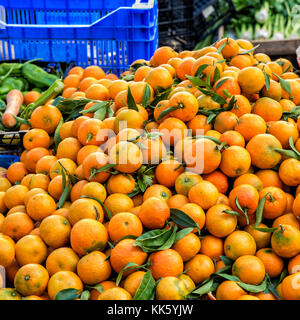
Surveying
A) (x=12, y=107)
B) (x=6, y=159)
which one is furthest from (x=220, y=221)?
(x=12, y=107)

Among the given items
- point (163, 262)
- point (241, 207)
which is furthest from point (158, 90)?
point (163, 262)

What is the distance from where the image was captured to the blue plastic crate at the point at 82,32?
3.05 metres

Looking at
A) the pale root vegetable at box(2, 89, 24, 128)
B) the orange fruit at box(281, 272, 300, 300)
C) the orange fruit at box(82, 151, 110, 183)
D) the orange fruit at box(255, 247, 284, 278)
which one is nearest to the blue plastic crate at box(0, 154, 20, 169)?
the pale root vegetable at box(2, 89, 24, 128)

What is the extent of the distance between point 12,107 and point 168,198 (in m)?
1.74

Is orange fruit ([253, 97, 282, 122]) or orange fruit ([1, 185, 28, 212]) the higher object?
orange fruit ([253, 97, 282, 122])

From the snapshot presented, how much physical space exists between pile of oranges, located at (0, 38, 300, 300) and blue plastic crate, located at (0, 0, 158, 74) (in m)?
1.28

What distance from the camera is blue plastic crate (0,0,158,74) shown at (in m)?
3.05

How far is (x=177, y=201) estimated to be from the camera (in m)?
1.52

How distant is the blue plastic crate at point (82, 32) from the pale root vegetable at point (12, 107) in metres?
0.57

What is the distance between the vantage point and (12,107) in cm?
280

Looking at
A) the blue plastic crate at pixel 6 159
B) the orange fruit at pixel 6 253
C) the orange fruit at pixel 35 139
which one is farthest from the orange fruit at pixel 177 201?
the blue plastic crate at pixel 6 159

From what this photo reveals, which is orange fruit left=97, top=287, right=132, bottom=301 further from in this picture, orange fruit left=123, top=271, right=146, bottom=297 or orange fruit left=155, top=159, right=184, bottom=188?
orange fruit left=155, top=159, right=184, bottom=188

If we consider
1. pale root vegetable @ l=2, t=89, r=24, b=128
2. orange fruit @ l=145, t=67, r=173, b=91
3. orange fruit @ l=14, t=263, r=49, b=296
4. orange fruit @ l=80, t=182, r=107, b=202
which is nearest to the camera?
orange fruit @ l=14, t=263, r=49, b=296
